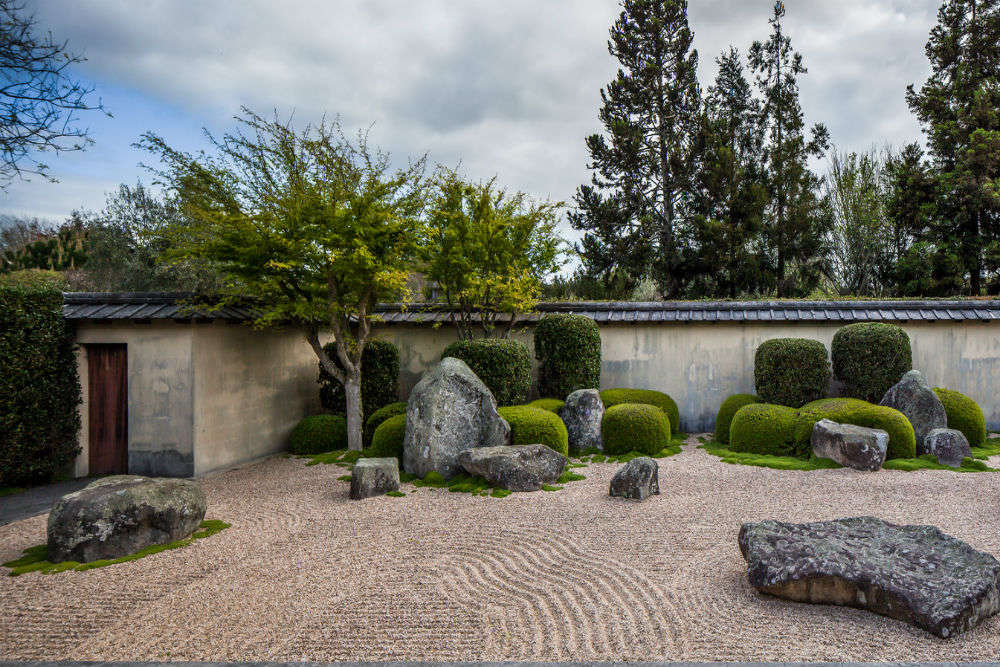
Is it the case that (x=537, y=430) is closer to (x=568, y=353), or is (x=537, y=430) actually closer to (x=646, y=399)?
(x=568, y=353)

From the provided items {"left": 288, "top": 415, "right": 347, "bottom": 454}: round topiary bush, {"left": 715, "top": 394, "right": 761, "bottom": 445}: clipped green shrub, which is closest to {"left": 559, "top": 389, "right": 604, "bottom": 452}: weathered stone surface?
{"left": 715, "top": 394, "right": 761, "bottom": 445}: clipped green shrub

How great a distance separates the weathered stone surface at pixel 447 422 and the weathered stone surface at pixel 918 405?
6638 millimetres

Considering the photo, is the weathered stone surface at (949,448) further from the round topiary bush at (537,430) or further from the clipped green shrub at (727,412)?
the round topiary bush at (537,430)

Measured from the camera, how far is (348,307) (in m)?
9.17

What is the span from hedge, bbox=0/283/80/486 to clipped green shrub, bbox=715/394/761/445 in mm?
10977

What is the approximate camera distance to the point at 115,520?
5.04 metres

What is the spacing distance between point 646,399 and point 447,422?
4.80 meters

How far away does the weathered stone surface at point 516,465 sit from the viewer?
23.2ft

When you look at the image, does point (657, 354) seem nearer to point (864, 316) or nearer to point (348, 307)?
point (864, 316)

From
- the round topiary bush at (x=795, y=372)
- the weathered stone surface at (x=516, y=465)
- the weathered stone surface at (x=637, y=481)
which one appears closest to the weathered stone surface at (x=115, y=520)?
the weathered stone surface at (x=516, y=465)

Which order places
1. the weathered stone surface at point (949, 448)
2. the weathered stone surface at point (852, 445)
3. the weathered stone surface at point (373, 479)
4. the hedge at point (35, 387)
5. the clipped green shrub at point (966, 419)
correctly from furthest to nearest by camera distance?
the clipped green shrub at point (966, 419), the weathered stone surface at point (949, 448), the weathered stone surface at point (852, 445), the hedge at point (35, 387), the weathered stone surface at point (373, 479)

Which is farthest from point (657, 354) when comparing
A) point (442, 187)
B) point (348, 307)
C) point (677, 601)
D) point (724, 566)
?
point (677, 601)

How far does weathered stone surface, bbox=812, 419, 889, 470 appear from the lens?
7602 mm

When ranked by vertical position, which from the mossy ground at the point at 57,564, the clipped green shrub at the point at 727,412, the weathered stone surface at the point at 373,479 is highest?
the clipped green shrub at the point at 727,412
